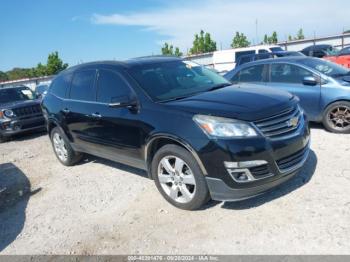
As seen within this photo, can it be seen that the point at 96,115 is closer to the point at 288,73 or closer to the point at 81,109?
the point at 81,109

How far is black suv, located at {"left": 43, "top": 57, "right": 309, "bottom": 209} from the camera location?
354 centimetres

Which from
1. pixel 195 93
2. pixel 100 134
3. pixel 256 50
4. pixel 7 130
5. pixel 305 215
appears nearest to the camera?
pixel 305 215

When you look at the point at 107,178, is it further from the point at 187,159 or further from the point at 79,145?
the point at 187,159

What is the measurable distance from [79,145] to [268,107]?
3535mm

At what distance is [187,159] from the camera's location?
3.77m

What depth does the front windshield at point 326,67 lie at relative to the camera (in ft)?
22.3

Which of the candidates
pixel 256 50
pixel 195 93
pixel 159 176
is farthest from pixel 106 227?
pixel 256 50

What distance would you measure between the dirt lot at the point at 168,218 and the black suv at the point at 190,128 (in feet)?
1.08

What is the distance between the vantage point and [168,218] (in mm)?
4008

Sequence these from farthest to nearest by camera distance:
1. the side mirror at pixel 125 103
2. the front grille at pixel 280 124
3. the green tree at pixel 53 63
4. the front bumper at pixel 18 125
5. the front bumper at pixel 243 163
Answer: the green tree at pixel 53 63 → the front bumper at pixel 18 125 → the side mirror at pixel 125 103 → the front grille at pixel 280 124 → the front bumper at pixel 243 163

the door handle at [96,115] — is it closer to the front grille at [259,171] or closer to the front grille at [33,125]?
the front grille at [259,171]

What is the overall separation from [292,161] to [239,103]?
2.96 feet

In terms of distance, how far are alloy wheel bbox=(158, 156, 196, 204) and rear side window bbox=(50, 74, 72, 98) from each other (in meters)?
2.96

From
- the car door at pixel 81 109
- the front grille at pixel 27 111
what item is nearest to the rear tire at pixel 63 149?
the car door at pixel 81 109
